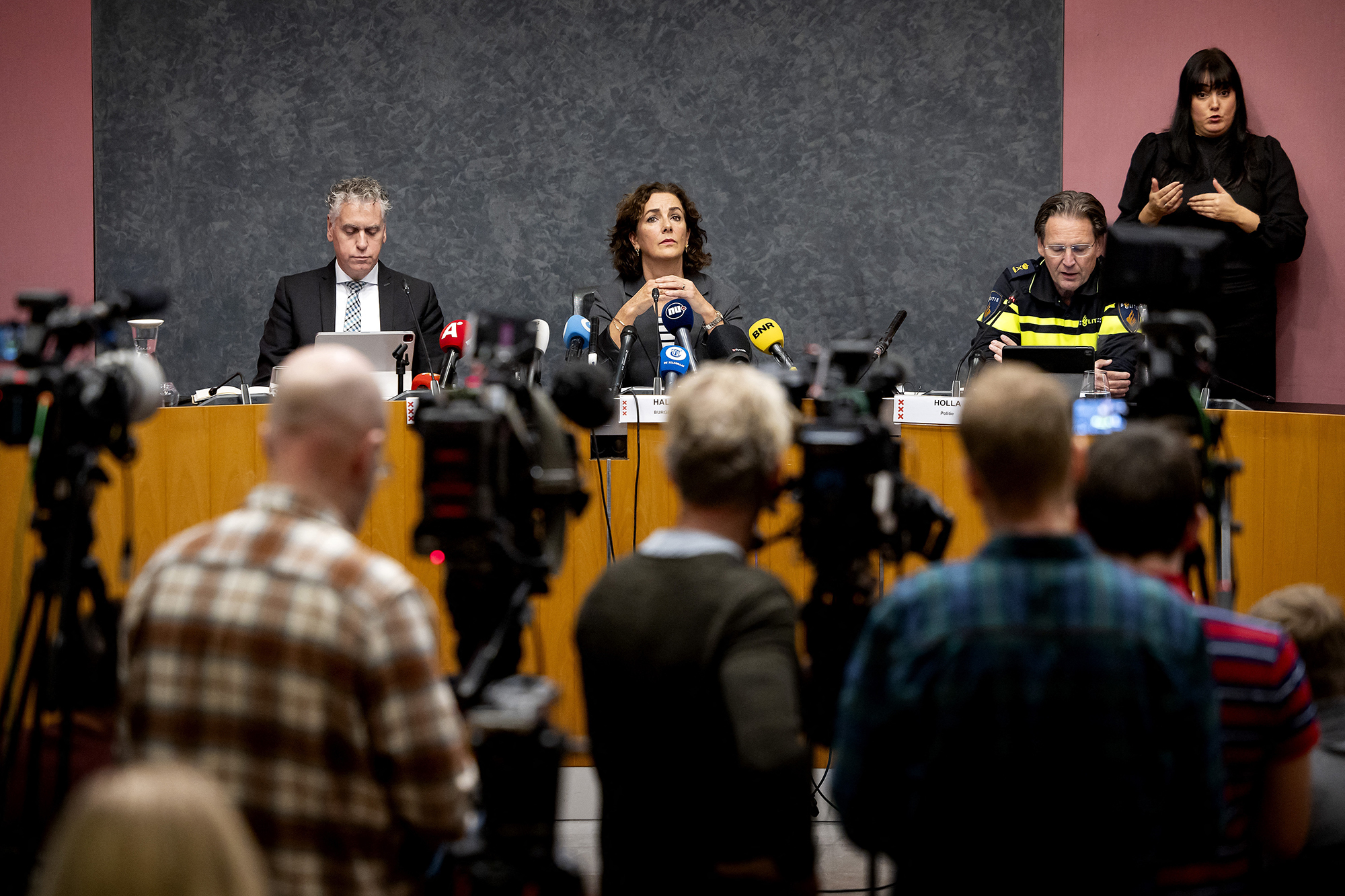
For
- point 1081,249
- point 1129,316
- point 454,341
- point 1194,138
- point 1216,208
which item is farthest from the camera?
point 1194,138

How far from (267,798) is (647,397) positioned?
2201 millimetres

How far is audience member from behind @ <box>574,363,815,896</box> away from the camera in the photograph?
1563 mm

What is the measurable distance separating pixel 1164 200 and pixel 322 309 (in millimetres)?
3231

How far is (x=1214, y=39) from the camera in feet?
18.4

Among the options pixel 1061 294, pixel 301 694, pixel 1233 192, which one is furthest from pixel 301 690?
pixel 1233 192

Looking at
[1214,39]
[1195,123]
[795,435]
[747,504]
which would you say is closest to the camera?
[747,504]

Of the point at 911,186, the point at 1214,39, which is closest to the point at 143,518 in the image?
the point at 911,186

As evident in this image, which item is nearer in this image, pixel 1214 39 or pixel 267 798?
pixel 267 798

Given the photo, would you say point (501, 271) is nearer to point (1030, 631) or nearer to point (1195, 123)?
point (1195, 123)

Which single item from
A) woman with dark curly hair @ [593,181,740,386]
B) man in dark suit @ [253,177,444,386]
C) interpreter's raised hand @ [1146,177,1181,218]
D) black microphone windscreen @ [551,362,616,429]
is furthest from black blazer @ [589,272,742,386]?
black microphone windscreen @ [551,362,616,429]

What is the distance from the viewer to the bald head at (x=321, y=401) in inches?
57.6

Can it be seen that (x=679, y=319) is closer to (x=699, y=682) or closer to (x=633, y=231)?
(x=633, y=231)

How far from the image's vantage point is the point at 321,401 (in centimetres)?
146

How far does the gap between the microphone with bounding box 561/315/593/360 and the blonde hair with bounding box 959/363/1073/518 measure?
199 centimetres
